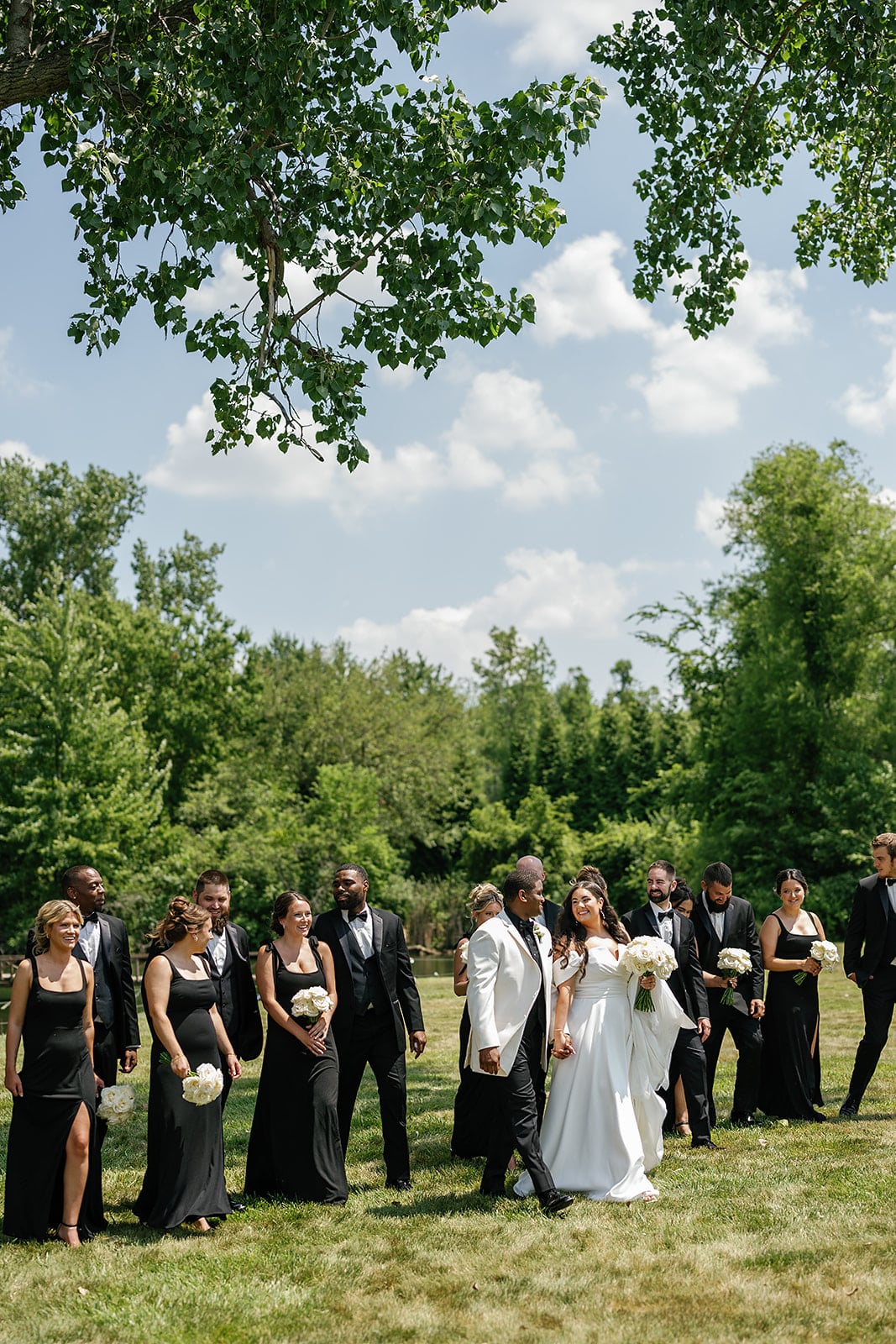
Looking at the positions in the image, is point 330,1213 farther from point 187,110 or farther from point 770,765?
point 770,765

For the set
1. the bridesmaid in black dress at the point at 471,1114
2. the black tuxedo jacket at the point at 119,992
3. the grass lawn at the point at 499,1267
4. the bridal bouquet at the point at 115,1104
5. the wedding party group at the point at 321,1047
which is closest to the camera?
the grass lawn at the point at 499,1267

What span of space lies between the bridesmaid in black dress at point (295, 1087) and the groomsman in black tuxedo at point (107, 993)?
39.5 inches

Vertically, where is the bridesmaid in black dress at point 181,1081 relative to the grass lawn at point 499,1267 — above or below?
above

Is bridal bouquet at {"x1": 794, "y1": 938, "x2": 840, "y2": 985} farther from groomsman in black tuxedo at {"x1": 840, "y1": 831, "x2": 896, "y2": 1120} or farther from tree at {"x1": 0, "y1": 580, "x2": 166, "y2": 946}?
tree at {"x1": 0, "y1": 580, "x2": 166, "y2": 946}

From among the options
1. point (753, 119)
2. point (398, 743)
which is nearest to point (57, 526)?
point (398, 743)

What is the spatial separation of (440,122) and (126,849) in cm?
2875

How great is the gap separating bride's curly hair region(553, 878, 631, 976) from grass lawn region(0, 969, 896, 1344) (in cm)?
157

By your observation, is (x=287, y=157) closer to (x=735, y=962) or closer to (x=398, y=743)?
(x=735, y=962)

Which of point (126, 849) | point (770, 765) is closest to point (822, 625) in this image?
point (770, 765)

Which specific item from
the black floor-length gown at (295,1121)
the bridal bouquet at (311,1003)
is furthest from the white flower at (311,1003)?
the black floor-length gown at (295,1121)

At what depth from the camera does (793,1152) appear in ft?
29.8

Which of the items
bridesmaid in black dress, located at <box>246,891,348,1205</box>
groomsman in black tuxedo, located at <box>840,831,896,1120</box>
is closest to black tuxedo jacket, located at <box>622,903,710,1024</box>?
groomsman in black tuxedo, located at <box>840,831,896,1120</box>

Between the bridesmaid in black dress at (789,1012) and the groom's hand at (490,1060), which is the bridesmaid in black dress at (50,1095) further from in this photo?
the bridesmaid in black dress at (789,1012)

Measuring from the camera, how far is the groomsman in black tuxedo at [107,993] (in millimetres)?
8328
